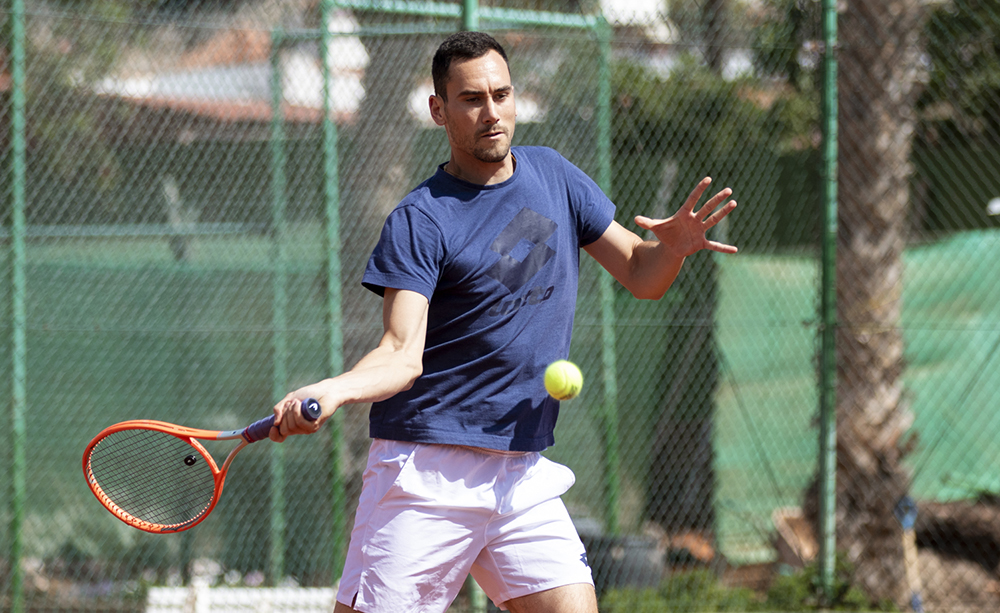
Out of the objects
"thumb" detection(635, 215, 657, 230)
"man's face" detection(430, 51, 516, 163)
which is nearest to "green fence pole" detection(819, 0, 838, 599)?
"thumb" detection(635, 215, 657, 230)

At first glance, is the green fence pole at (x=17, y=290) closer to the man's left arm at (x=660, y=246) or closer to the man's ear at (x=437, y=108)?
the man's ear at (x=437, y=108)

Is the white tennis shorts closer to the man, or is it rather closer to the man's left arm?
the man

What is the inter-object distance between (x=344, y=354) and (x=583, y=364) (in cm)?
143

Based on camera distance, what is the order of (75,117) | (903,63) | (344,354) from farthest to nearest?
(903,63), (344,354), (75,117)

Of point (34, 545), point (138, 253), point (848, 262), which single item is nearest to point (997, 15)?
point (848, 262)

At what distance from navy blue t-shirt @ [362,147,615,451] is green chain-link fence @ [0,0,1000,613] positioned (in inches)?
101

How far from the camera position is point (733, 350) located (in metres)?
5.99

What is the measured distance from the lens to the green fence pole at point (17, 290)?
16.5 feet

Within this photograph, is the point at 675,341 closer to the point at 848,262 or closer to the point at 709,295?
the point at 709,295

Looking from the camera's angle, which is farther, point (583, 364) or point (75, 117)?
point (583, 364)

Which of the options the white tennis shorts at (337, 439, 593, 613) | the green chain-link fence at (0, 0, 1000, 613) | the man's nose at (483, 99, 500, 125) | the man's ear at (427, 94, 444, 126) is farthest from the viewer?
the green chain-link fence at (0, 0, 1000, 613)

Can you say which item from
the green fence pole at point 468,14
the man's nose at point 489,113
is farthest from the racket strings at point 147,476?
the green fence pole at point 468,14

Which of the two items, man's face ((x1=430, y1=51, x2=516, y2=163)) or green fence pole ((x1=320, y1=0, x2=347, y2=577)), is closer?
man's face ((x1=430, y1=51, x2=516, y2=163))

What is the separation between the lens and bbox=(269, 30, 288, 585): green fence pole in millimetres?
5445
